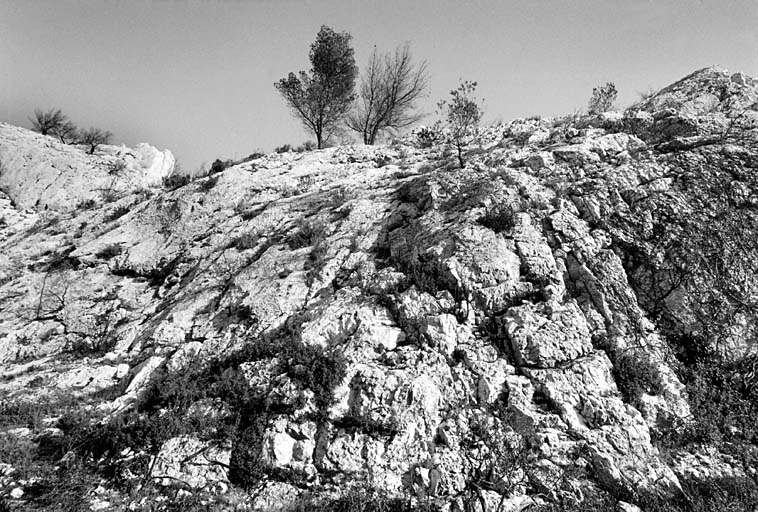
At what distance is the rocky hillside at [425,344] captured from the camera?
7602 millimetres

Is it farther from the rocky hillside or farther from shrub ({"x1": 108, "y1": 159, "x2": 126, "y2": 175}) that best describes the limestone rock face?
the rocky hillside

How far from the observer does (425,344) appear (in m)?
9.70

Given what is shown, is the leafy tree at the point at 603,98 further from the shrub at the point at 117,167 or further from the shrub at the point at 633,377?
the shrub at the point at 117,167

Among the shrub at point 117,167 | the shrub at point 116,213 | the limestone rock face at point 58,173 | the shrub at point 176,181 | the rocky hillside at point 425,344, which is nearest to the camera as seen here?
the rocky hillside at point 425,344

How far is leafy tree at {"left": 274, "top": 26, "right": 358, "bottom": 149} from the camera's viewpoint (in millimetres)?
27984

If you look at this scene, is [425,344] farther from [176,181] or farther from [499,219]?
[176,181]

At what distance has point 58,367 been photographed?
36.2 feet

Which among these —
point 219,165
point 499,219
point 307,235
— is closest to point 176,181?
point 219,165

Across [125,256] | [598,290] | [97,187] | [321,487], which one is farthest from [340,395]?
[97,187]

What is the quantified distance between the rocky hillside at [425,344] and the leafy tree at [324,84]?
14138 millimetres

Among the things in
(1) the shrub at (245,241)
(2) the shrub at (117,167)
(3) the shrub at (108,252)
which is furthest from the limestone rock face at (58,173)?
(1) the shrub at (245,241)

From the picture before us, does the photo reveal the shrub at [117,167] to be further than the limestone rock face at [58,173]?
Yes

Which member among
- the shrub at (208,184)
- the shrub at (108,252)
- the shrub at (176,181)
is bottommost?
the shrub at (108,252)

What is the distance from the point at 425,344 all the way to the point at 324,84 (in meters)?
23.7
